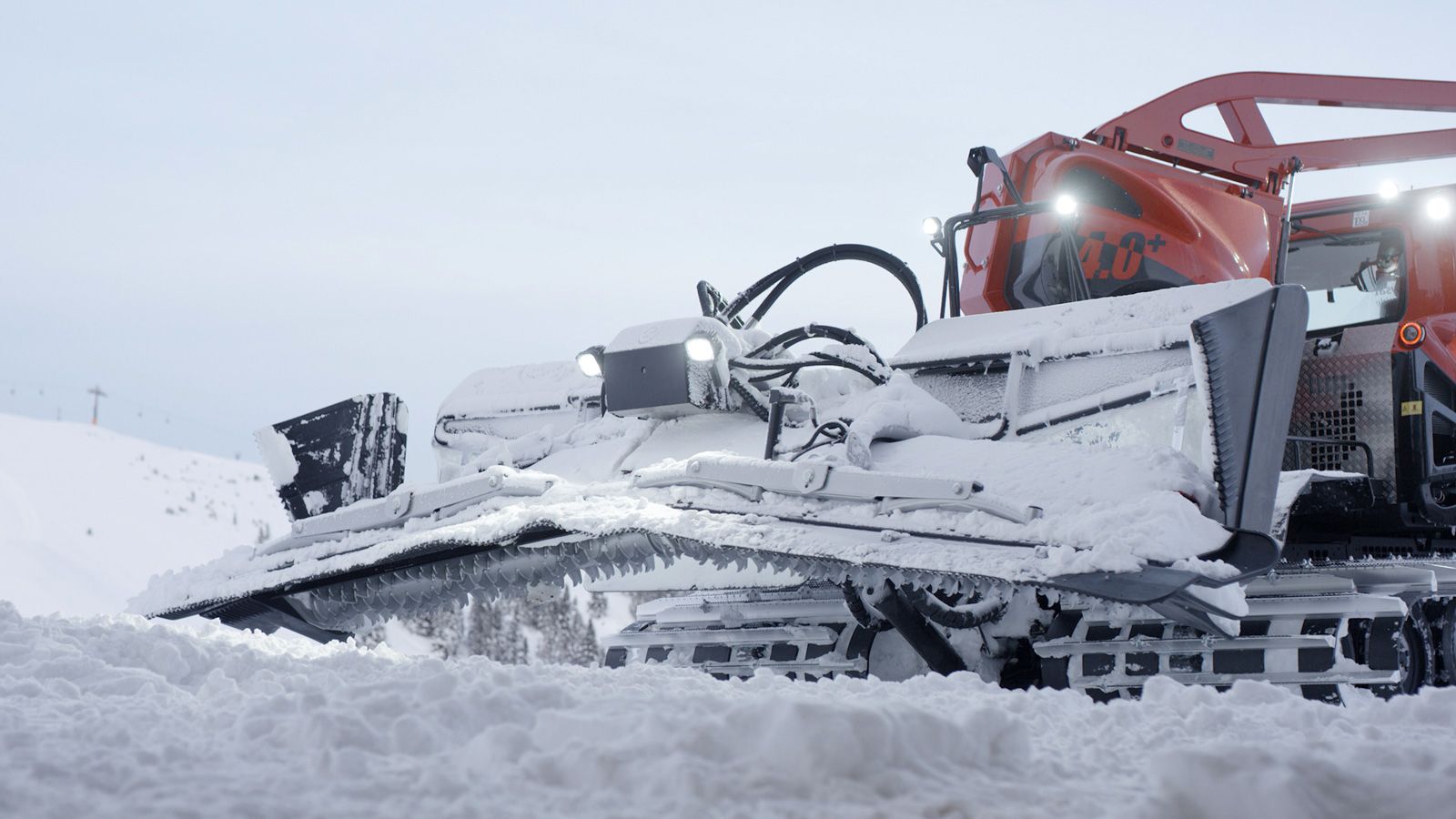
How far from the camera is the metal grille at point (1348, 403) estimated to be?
4.88 m

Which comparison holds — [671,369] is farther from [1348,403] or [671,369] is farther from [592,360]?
[1348,403]

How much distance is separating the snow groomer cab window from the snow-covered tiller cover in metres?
1.89

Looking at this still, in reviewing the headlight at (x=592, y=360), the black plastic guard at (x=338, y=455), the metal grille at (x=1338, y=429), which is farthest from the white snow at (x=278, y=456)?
the metal grille at (x=1338, y=429)

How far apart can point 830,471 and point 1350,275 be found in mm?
3507

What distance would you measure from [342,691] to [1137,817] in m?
1.19

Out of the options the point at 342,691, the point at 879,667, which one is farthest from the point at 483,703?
the point at 879,667

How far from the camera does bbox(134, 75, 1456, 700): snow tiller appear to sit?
3189mm

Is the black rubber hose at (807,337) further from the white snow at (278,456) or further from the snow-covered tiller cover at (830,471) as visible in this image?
the white snow at (278,456)

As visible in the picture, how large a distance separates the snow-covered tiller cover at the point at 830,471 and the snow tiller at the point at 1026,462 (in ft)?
0.03

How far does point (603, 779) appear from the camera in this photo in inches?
67.7

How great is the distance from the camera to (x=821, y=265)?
5.07 meters

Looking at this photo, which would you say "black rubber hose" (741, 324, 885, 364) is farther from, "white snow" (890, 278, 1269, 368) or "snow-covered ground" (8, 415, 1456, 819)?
"snow-covered ground" (8, 415, 1456, 819)

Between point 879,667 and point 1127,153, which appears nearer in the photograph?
point 879,667

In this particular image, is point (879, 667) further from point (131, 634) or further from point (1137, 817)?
point (1137, 817)
